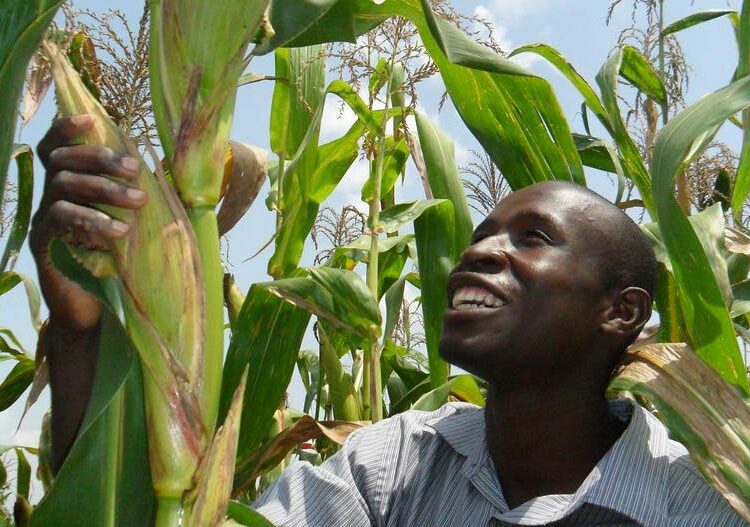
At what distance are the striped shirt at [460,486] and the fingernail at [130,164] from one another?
2.44 feet

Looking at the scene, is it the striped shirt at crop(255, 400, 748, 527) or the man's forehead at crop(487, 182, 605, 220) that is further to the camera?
the man's forehead at crop(487, 182, 605, 220)

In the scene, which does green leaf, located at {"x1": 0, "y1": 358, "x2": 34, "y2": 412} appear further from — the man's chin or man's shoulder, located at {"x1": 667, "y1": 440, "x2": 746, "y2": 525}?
man's shoulder, located at {"x1": 667, "y1": 440, "x2": 746, "y2": 525}

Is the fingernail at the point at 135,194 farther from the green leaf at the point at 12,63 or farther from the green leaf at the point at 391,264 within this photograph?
the green leaf at the point at 391,264

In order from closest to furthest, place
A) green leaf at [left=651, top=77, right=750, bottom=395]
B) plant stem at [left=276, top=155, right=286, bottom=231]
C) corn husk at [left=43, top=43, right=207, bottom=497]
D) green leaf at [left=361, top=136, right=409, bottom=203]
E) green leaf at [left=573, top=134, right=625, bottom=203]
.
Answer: corn husk at [left=43, top=43, right=207, bottom=497], green leaf at [left=651, top=77, right=750, bottom=395], green leaf at [left=573, top=134, right=625, bottom=203], plant stem at [left=276, top=155, right=286, bottom=231], green leaf at [left=361, top=136, right=409, bottom=203]

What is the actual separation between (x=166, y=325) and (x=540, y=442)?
92cm

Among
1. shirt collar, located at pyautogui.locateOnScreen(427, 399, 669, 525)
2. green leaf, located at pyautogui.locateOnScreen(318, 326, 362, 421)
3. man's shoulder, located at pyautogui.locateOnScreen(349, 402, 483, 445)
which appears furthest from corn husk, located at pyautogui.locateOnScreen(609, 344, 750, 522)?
green leaf, located at pyautogui.locateOnScreen(318, 326, 362, 421)

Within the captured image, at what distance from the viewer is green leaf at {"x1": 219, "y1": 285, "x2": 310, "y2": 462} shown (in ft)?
5.34

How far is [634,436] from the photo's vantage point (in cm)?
144

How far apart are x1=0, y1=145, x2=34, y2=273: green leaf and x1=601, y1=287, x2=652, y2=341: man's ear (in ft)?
3.31

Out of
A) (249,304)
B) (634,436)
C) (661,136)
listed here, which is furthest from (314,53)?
(634,436)

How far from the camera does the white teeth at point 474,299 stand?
1.47 meters

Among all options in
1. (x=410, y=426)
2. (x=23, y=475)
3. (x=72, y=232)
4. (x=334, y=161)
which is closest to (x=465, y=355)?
(x=410, y=426)

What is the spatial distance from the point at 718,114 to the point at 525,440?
0.63m

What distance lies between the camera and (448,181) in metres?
1.88
